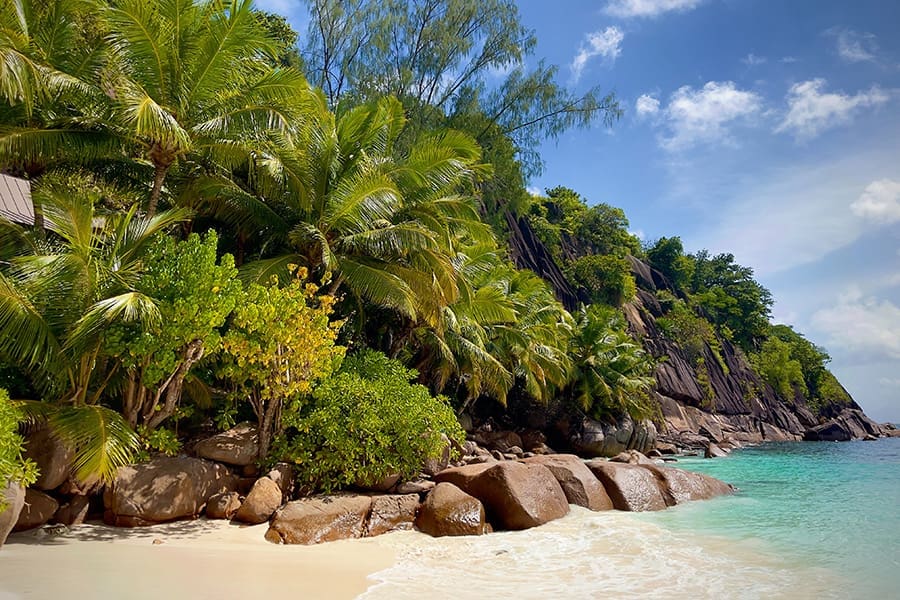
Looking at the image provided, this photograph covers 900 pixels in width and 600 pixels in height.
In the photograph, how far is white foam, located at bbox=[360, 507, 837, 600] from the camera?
6.24 metres

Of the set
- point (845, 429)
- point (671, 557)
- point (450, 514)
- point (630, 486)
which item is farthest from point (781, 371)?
point (450, 514)

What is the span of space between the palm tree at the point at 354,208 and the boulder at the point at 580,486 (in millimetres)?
4295

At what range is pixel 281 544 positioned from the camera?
7.79 meters

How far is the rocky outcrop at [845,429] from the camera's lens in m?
48.1

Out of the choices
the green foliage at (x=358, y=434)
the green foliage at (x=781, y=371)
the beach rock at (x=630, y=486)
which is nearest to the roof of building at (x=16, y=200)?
the green foliage at (x=358, y=434)

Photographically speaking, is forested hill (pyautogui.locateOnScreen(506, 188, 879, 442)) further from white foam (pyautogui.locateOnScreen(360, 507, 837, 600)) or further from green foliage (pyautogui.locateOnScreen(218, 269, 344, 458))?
green foliage (pyautogui.locateOnScreen(218, 269, 344, 458))

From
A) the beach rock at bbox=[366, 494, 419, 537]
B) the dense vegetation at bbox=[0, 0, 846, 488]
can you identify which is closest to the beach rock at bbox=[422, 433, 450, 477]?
the dense vegetation at bbox=[0, 0, 846, 488]

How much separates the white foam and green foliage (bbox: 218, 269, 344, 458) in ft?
9.73

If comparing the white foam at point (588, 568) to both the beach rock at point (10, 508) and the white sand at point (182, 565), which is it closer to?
the white sand at point (182, 565)

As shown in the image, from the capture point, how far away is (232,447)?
9828mm

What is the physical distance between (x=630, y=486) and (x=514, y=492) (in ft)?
11.4

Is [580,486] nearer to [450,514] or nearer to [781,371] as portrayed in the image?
[450,514]

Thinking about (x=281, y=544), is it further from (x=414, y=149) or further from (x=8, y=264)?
(x=414, y=149)

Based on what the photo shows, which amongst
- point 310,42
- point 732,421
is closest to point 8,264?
point 310,42
